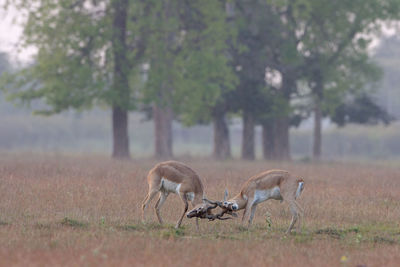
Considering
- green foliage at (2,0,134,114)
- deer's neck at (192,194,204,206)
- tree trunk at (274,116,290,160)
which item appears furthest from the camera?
tree trunk at (274,116,290,160)

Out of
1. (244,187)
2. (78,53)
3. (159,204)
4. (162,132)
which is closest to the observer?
(244,187)

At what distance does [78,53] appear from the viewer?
33250 mm

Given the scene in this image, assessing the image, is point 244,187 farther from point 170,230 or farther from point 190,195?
point 170,230

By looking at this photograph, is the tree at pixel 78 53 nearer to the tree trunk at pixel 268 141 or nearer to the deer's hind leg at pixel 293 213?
the tree trunk at pixel 268 141

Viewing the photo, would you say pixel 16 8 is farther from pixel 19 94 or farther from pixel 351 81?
pixel 351 81

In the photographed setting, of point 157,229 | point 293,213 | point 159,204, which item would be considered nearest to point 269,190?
point 293,213

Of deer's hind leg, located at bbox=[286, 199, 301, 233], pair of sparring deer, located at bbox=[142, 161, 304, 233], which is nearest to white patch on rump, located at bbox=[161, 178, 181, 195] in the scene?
pair of sparring deer, located at bbox=[142, 161, 304, 233]

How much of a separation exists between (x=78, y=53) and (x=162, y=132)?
25.2 ft

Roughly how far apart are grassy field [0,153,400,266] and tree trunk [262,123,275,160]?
66.3ft

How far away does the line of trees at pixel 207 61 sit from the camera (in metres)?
33.0

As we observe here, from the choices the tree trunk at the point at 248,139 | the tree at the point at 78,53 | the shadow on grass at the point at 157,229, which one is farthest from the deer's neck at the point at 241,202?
the tree trunk at the point at 248,139

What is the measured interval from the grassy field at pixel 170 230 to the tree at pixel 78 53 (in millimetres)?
11734

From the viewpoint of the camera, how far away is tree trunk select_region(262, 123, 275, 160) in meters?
41.7

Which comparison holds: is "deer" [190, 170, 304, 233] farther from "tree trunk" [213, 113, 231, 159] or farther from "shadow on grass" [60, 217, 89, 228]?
"tree trunk" [213, 113, 231, 159]
